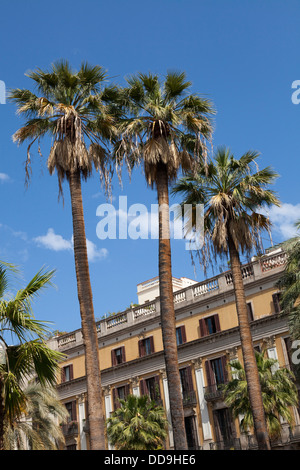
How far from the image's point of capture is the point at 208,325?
46031mm

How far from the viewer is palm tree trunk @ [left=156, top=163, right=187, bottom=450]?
64.1 ft

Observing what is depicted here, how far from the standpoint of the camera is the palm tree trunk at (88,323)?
716 inches

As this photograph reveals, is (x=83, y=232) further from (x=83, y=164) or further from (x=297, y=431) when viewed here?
(x=297, y=431)

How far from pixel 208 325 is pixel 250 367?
20.2m

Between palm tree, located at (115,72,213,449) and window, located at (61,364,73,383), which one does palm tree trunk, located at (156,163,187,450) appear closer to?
palm tree, located at (115,72,213,449)

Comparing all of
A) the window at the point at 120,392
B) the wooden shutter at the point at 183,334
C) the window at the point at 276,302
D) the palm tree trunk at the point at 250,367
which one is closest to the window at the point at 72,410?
the window at the point at 120,392

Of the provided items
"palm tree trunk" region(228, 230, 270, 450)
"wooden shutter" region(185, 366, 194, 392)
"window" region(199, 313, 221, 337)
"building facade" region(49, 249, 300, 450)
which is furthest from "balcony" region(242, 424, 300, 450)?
"palm tree trunk" region(228, 230, 270, 450)

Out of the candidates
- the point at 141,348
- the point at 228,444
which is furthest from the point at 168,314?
the point at 141,348

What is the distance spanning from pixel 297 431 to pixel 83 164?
2444 cm

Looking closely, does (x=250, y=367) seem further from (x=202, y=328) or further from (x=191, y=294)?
(x=191, y=294)

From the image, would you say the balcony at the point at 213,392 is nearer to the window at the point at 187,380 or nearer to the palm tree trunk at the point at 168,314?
the window at the point at 187,380

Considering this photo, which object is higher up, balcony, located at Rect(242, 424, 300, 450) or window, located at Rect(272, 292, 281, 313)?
window, located at Rect(272, 292, 281, 313)

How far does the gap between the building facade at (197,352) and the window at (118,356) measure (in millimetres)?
81

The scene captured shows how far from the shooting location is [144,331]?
50.0 metres
